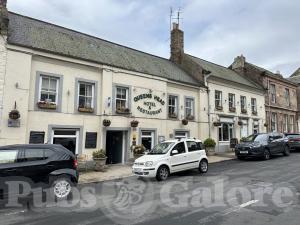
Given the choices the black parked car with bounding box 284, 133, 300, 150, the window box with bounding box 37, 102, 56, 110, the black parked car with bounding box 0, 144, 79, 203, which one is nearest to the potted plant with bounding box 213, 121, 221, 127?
the black parked car with bounding box 284, 133, 300, 150

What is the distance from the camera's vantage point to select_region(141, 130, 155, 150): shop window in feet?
59.6

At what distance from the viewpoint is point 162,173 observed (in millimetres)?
11938

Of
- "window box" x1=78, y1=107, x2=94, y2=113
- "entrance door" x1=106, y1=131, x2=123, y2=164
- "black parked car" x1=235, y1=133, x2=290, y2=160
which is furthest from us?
"black parked car" x1=235, y1=133, x2=290, y2=160

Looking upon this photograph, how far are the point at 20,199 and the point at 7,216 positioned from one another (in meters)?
1.47

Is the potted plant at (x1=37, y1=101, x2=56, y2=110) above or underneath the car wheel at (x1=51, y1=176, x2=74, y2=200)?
above

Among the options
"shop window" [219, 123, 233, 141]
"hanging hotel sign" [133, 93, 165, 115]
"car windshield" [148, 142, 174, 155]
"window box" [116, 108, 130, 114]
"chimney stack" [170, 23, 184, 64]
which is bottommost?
"car windshield" [148, 142, 174, 155]

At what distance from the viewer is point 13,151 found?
828 centimetres

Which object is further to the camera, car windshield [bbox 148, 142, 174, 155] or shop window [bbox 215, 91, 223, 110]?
shop window [bbox 215, 91, 223, 110]

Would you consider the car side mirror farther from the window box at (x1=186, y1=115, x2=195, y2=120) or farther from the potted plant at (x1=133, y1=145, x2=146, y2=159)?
the window box at (x1=186, y1=115, x2=195, y2=120)

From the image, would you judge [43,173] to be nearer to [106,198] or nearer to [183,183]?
[106,198]

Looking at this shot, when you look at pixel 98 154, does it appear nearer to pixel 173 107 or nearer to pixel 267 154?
pixel 173 107

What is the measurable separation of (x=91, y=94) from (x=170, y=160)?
6.49 metres

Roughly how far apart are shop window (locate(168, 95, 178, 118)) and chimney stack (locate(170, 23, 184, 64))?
6.08m

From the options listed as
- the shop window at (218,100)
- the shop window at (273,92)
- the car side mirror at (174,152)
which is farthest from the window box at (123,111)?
the shop window at (273,92)
